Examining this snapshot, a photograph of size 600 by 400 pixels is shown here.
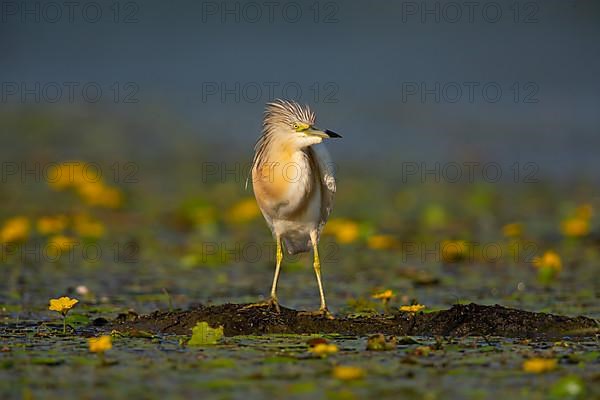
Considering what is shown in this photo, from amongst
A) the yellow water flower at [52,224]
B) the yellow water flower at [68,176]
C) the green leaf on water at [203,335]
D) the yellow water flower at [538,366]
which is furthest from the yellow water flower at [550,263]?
the yellow water flower at [68,176]

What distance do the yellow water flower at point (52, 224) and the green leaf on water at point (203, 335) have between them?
5.15m

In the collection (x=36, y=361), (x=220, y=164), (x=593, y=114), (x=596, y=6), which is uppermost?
(x=596, y=6)

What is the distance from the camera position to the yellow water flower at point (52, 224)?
1214 centimetres

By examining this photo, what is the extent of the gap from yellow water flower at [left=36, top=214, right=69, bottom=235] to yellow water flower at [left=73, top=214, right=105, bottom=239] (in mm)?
144

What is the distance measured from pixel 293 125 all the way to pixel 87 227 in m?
4.81

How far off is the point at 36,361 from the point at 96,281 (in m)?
3.93

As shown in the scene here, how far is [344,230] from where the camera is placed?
12.1 metres

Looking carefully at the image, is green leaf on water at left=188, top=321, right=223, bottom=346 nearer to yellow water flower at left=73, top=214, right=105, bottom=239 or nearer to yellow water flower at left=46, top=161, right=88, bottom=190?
yellow water flower at left=73, top=214, right=105, bottom=239

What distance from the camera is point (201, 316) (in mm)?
8109

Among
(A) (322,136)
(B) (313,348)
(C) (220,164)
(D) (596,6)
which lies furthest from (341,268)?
(D) (596,6)

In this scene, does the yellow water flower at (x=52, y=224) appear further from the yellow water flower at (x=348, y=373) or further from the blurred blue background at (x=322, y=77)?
the yellow water flower at (x=348, y=373)

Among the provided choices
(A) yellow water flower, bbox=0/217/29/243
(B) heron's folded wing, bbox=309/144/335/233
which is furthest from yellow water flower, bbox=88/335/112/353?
(A) yellow water flower, bbox=0/217/29/243

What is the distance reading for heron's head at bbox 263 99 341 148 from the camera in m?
8.25

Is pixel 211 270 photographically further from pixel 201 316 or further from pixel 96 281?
pixel 201 316
